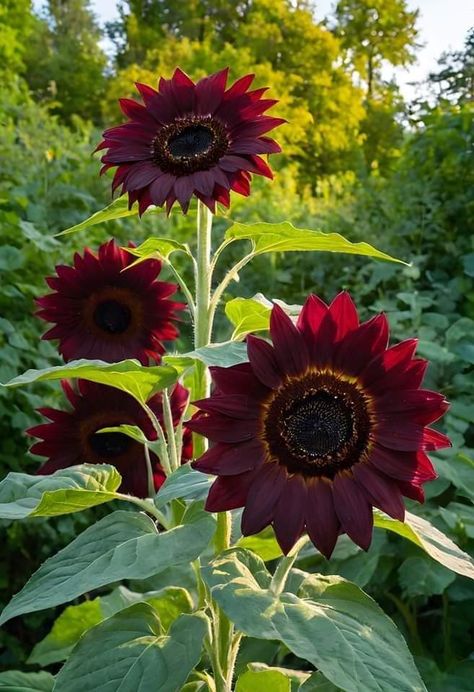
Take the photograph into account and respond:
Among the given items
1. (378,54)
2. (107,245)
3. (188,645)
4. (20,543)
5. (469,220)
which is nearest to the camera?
(188,645)

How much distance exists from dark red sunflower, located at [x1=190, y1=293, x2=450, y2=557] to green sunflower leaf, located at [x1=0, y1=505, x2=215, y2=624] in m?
0.09

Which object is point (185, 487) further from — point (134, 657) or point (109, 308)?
point (109, 308)

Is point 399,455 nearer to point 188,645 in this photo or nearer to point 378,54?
point 188,645

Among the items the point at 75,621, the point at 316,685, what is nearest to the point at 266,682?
the point at 316,685

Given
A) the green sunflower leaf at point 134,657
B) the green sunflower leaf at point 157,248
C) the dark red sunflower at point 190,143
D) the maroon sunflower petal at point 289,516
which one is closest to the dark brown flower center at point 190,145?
the dark red sunflower at point 190,143

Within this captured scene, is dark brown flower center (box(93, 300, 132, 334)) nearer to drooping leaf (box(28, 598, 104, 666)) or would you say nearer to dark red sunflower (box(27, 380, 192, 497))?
dark red sunflower (box(27, 380, 192, 497))

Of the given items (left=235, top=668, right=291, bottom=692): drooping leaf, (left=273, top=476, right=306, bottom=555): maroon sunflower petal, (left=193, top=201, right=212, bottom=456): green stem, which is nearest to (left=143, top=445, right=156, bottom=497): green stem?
(left=193, top=201, right=212, bottom=456): green stem

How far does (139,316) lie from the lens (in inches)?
59.2

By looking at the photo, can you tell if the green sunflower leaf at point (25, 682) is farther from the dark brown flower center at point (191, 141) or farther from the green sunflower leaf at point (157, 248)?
the dark brown flower center at point (191, 141)

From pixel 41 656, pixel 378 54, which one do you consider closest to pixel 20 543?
pixel 41 656

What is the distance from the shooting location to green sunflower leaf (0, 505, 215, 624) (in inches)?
36.8

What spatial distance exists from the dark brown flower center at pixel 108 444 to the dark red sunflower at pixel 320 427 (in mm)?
534

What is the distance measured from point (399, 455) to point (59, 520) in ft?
6.44

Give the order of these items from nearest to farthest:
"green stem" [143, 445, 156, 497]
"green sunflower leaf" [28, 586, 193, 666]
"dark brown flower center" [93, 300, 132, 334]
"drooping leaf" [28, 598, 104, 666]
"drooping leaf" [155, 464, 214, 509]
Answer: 1. "drooping leaf" [155, 464, 214, 509]
2. "green stem" [143, 445, 156, 497]
3. "dark brown flower center" [93, 300, 132, 334]
4. "green sunflower leaf" [28, 586, 193, 666]
5. "drooping leaf" [28, 598, 104, 666]
